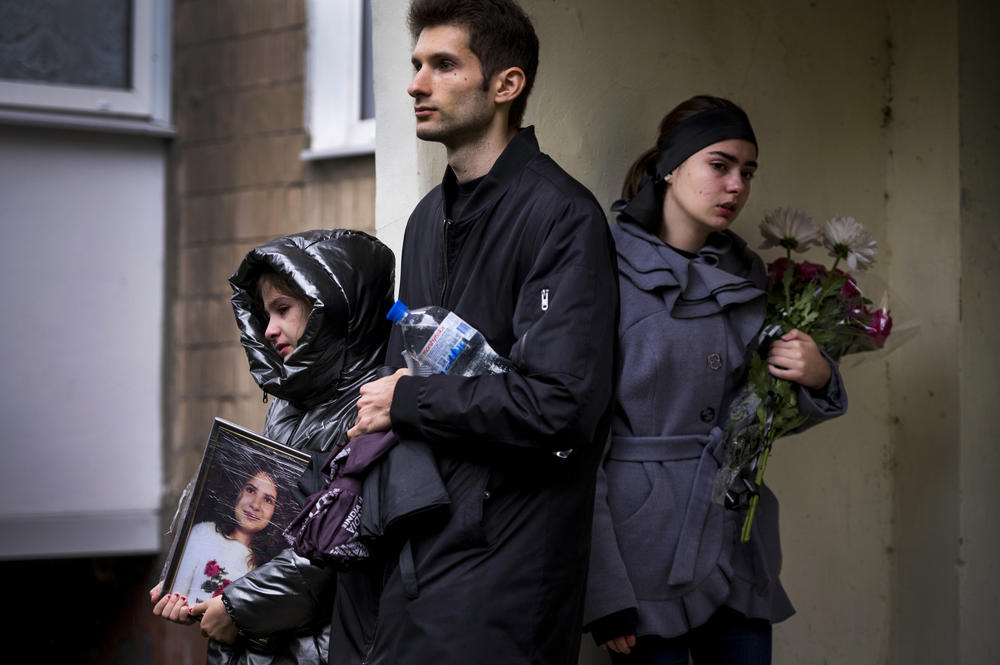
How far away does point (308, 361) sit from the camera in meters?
2.65

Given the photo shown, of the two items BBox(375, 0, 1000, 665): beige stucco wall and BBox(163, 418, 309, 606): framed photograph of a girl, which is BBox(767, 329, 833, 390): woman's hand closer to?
BBox(375, 0, 1000, 665): beige stucco wall

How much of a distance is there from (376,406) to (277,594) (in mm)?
585

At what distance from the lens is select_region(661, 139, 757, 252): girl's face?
2777 mm

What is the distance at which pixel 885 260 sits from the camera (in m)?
3.97

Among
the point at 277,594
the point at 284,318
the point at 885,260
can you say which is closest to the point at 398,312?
the point at 284,318

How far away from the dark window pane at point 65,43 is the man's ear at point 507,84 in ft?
12.9

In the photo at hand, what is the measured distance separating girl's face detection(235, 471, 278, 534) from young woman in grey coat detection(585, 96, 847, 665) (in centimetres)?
76

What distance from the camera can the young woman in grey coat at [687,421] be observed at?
8.51ft

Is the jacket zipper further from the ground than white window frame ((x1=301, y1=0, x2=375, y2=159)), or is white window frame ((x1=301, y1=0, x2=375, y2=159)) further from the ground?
white window frame ((x1=301, y1=0, x2=375, y2=159))

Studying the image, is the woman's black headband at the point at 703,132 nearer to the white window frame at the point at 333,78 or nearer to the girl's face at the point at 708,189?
the girl's face at the point at 708,189

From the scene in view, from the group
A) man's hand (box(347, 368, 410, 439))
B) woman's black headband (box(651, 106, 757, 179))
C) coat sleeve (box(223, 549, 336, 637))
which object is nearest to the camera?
man's hand (box(347, 368, 410, 439))

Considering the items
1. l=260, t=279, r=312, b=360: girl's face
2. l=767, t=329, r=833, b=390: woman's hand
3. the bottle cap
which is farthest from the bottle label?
l=767, t=329, r=833, b=390: woman's hand

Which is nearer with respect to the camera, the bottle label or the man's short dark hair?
the bottle label

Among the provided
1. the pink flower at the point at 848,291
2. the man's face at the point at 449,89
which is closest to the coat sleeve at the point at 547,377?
the man's face at the point at 449,89
